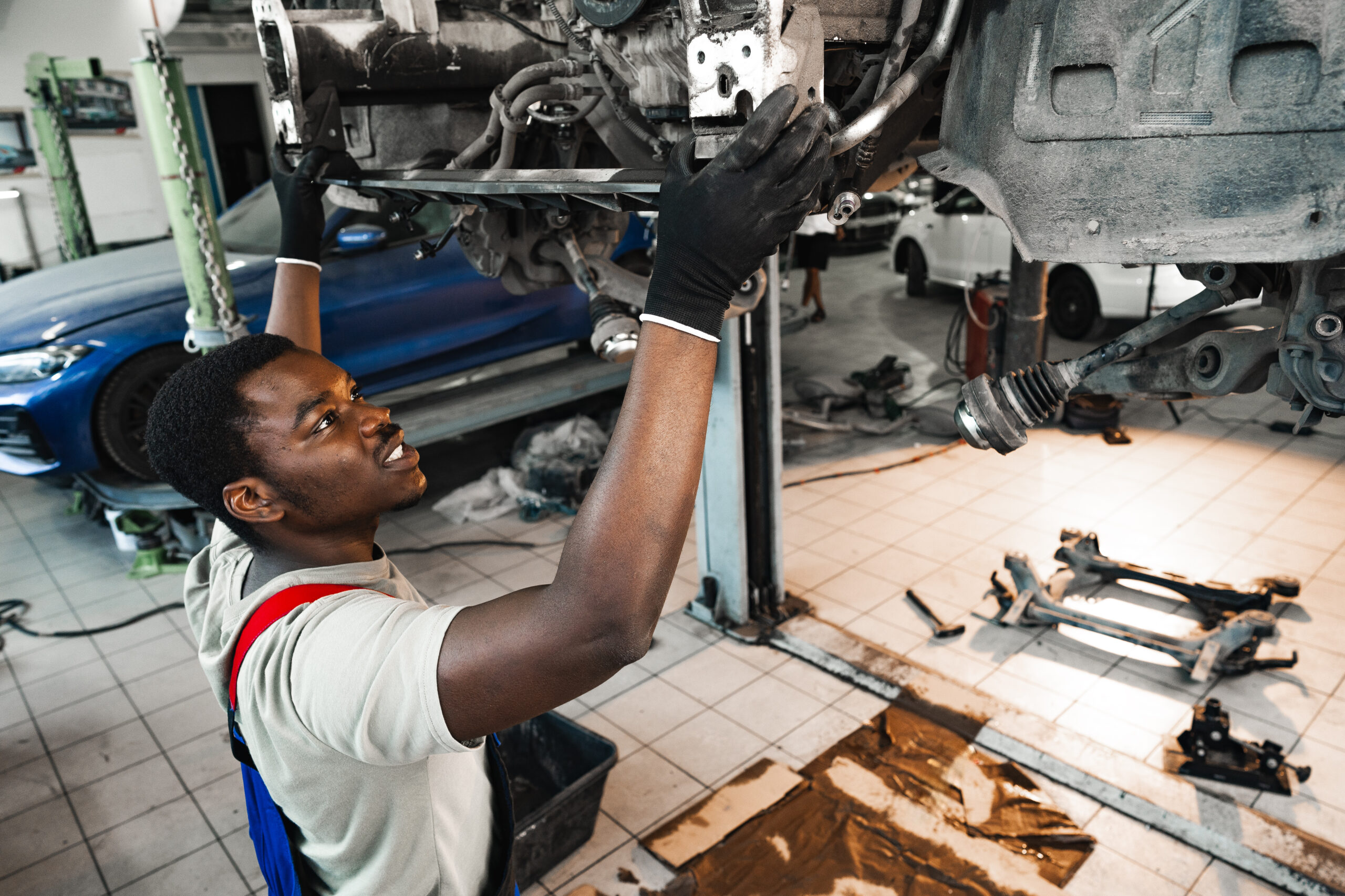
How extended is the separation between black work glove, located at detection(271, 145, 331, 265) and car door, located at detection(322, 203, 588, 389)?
2.47 m

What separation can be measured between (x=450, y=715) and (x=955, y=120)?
1.13m

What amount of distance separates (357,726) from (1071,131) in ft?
3.84

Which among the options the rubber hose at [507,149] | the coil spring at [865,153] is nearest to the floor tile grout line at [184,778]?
the rubber hose at [507,149]

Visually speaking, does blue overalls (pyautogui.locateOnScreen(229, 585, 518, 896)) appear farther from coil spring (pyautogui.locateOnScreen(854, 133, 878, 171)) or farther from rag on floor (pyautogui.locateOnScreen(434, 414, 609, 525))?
rag on floor (pyautogui.locateOnScreen(434, 414, 609, 525))

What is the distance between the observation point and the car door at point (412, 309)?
4.54 metres

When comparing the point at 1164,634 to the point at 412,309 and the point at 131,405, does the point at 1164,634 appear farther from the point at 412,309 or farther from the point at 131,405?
the point at 131,405

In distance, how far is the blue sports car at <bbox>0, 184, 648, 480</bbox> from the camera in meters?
4.02

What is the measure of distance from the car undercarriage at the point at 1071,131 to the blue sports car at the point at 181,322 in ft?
8.98

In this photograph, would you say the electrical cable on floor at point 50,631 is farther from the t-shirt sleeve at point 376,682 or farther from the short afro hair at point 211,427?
the t-shirt sleeve at point 376,682

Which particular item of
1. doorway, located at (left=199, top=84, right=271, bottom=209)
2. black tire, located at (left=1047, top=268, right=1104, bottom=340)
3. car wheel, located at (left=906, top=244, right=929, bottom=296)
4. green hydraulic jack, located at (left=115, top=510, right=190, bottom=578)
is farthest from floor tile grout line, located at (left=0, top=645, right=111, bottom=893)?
doorway, located at (left=199, top=84, right=271, bottom=209)

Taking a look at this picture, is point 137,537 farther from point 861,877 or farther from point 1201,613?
point 1201,613

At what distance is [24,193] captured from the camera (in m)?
9.39

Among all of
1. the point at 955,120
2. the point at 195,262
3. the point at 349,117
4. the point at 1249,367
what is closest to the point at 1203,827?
the point at 1249,367

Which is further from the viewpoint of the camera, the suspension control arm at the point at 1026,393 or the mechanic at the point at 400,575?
the suspension control arm at the point at 1026,393
